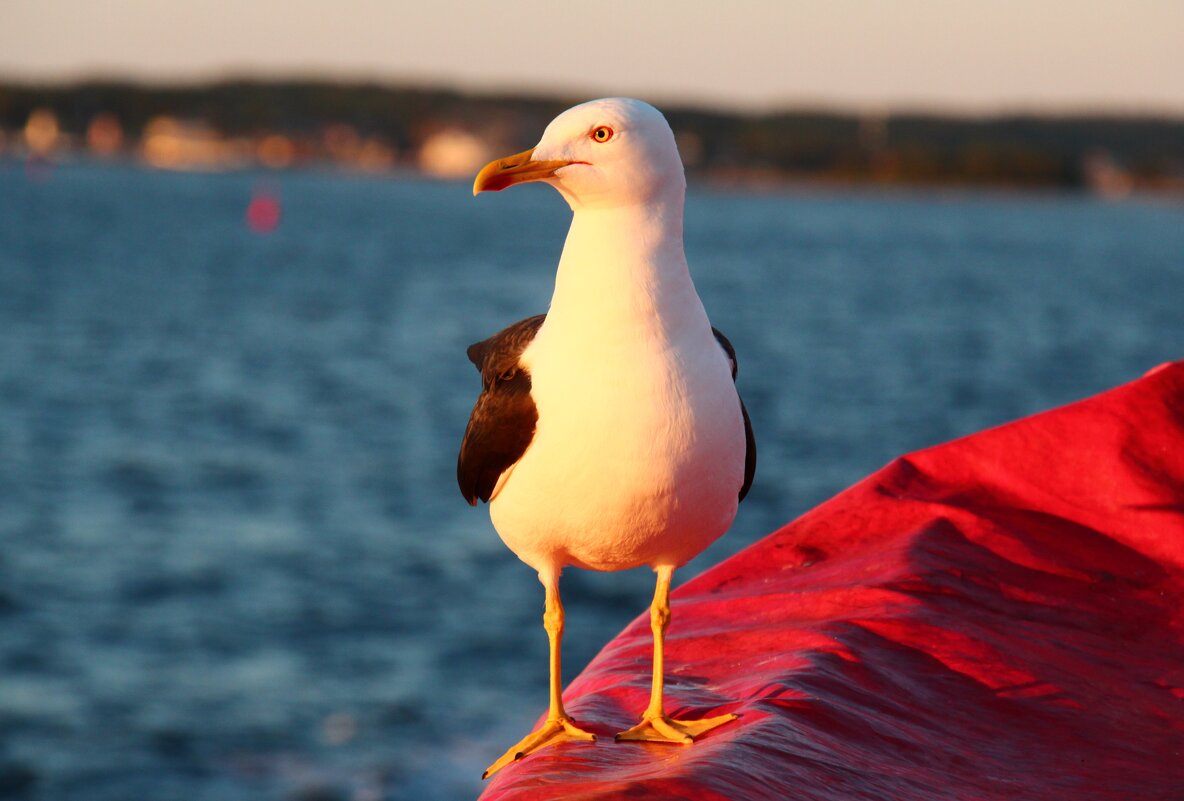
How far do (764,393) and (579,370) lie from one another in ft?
138

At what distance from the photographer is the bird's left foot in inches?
153

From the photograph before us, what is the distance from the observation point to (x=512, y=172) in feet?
12.5

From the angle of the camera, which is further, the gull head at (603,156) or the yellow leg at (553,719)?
the yellow leg at (553,719)

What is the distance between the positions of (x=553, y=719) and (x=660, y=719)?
31cm

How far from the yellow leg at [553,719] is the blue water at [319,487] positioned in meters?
13.0

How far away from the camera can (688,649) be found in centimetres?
508

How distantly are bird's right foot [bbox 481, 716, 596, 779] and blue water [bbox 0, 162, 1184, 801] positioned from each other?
1297cm

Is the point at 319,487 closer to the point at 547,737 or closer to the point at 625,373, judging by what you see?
the point at 547,737

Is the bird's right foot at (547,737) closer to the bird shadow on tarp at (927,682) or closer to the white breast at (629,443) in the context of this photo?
the bird shadow on tarp at (927,682)

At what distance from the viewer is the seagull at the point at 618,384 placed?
12.1 ft

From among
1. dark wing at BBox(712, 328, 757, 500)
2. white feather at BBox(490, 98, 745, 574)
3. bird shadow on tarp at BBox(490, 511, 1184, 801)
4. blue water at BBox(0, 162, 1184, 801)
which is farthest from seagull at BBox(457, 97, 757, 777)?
blue water at BBox(0, 162, 1184, 801)

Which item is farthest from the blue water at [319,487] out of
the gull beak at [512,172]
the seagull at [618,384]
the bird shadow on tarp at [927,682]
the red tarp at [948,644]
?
the gull beak at [512,172]

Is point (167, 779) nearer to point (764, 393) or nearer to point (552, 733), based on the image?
point (552, 733)

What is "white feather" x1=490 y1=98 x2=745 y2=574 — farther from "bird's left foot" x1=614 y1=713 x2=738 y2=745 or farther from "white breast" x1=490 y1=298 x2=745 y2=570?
"bird's left foot" x1=614 y1=713 x2=738 y2=745
